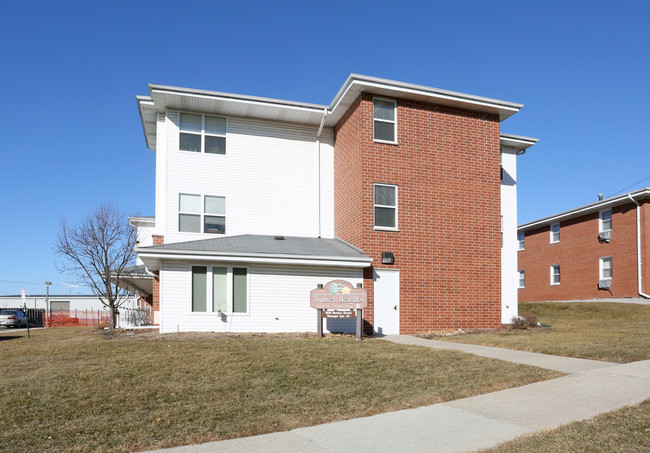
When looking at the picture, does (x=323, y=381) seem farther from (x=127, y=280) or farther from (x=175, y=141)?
(x=127, y=280)

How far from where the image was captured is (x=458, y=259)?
61.9 ft

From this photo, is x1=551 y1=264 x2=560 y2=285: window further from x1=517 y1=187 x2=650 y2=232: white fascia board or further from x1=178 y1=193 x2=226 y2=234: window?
x1=178 y1=193 x2=226 y2=234: window

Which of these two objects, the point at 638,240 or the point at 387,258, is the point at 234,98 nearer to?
the point at 387,258

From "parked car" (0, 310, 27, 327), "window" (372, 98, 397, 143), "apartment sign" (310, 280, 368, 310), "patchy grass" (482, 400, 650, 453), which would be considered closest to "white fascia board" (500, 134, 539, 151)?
"window" (372, 98, 397, 143)

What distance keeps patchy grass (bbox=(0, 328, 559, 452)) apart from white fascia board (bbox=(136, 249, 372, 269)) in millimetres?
3786

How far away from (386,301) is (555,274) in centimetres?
2077

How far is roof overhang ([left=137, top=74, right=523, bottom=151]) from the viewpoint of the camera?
18109mm

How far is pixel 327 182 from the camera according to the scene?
69.5 feet

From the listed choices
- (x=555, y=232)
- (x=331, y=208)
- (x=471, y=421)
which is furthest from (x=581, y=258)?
(x=471, y=421)

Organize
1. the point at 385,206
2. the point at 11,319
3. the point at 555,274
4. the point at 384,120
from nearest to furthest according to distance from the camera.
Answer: the point at 385,206, the point at 384,120, the point at 555,274, the point at 11,319

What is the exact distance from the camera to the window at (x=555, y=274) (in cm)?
3438

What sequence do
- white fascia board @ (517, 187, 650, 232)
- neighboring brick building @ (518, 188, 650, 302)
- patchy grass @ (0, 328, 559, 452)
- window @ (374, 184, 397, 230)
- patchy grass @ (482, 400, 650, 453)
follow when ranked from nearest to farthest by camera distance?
1. patchy grass @ (482, 400, 650, 453)
2. patchy grass @ (0, 328, 559, 452)
3. window @ (374, 184, 397, 230)
4. white fascia board @ (517, 187, 650, 232)
5. neighboring brick building @ (518, 188, 650, 302)

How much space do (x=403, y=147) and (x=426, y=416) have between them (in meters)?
12.7

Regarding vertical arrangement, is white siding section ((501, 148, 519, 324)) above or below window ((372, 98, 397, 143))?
below
